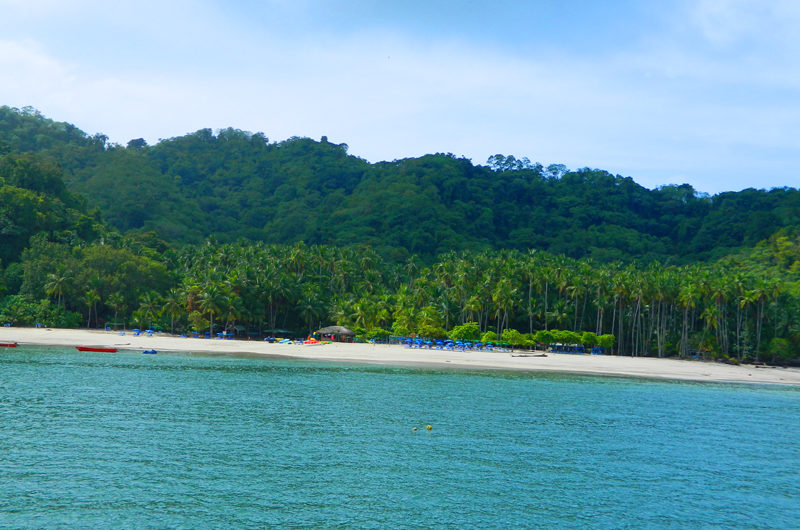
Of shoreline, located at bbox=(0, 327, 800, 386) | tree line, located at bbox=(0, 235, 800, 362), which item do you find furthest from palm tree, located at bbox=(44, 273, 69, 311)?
shoreline, located at bbox=(0, 327, 800, 386)

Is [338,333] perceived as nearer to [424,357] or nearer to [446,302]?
[446,302]

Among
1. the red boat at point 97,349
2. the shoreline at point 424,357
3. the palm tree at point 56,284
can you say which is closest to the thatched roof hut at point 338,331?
the shoreline at point 424,357

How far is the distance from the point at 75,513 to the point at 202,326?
232 ft

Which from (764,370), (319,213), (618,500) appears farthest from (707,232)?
(618,500)

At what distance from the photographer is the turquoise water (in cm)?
1997

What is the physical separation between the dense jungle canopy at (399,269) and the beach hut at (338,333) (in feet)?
11.2

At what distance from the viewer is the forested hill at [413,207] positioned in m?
149

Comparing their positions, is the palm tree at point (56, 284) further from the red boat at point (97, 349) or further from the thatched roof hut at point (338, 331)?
the thatched roof hut at point (338, 331)

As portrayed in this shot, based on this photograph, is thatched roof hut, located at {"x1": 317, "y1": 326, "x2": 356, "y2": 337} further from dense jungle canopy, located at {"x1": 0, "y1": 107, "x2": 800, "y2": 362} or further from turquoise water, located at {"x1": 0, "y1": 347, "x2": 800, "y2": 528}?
turquoise water, located at {"x1": 0, "y1": 347, "x2": 800, "y2": 528}

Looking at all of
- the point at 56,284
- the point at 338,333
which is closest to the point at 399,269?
the point at 338,333

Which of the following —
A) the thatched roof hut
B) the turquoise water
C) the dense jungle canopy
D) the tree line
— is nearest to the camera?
the turquoise water

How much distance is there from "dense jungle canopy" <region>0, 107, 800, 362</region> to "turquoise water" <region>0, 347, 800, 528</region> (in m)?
42.6

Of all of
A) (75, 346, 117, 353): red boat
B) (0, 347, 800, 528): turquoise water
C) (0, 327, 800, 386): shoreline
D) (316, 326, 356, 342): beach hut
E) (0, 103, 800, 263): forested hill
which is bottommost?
(0, 347, 800, 528): turquoise water

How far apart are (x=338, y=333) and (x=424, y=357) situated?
19.0m
